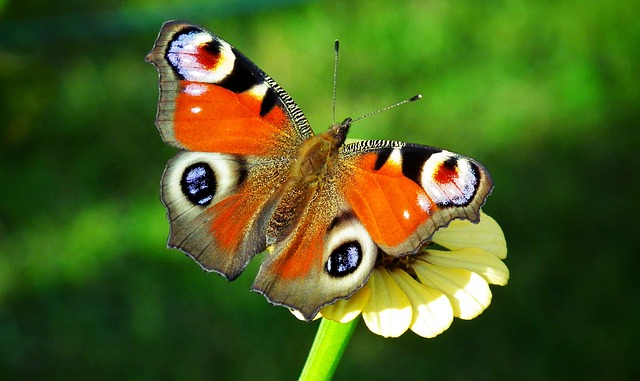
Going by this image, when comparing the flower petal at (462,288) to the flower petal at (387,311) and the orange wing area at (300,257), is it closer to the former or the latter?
the flower petal at (387,311)

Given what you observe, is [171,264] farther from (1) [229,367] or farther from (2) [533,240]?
(2) [533,240]

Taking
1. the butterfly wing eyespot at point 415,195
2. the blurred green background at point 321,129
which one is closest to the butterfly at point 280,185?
the butterfly wing eyespot at point 415,195

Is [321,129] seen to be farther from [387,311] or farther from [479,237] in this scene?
[387,311]

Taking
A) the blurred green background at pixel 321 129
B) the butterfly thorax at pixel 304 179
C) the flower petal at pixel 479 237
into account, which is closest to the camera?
the butterfly thorax at pixel 304 179

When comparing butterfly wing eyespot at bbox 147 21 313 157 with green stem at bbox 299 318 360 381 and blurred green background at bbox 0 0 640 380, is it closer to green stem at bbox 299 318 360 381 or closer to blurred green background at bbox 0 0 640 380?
green stem at bbox 299 318 360 381

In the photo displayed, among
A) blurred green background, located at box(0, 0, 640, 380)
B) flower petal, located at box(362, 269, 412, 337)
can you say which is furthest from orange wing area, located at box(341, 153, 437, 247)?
blurred green background, located at box(0, 0, 640, 380)
